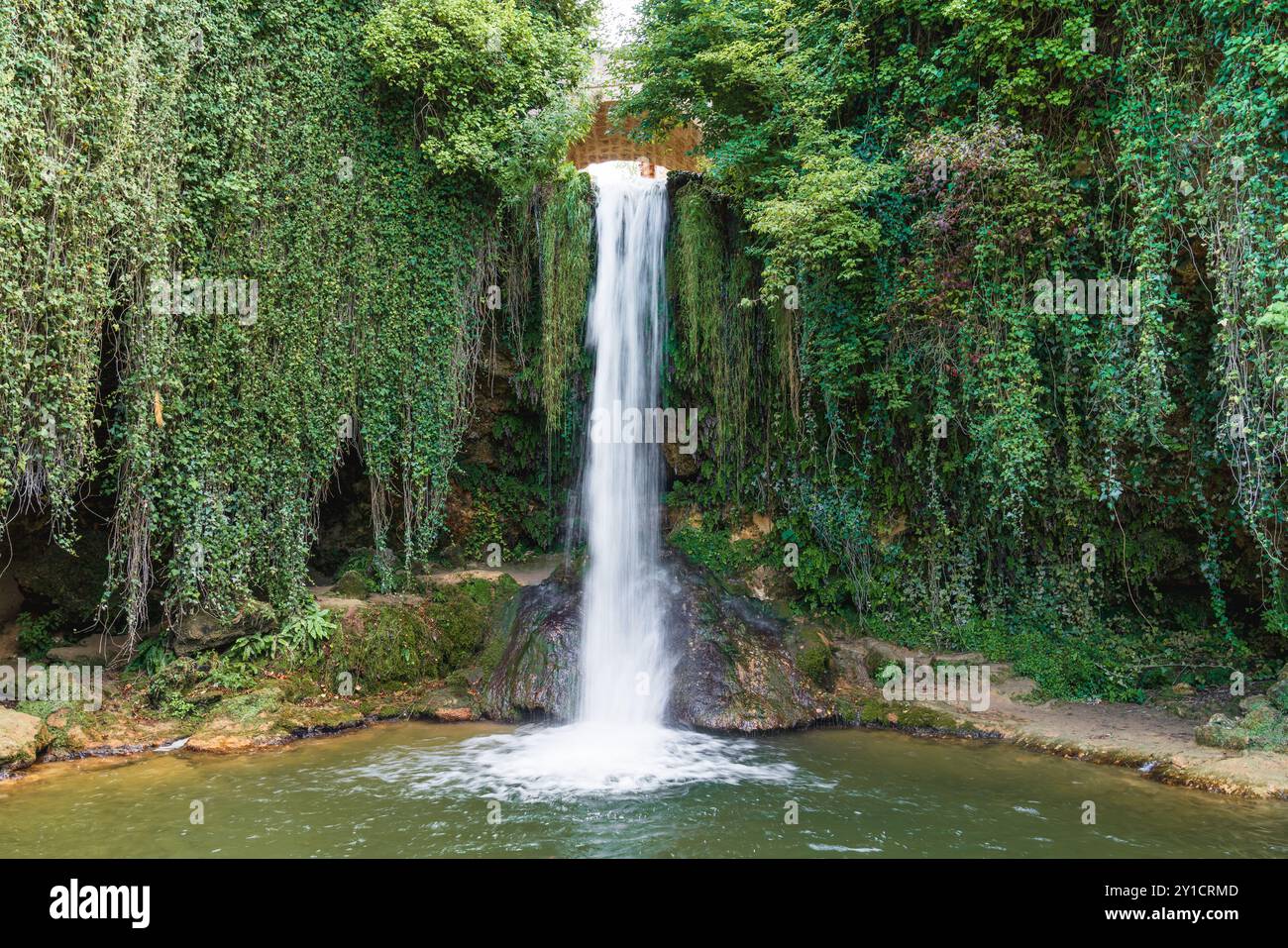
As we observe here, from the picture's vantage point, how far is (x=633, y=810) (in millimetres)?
6492

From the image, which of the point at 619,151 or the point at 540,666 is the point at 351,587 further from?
the point at 619,151

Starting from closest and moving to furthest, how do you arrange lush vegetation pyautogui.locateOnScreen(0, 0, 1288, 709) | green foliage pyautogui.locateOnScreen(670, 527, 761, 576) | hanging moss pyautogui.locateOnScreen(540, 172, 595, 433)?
lush vegetation pyautogui.locateOnScreen(0, 0, 1288, 709) → green foliage pyautogui.locateOnScreen(670, 527, 761, 576) → hanging moss pyautogui.locateOnScreen(540, 172, 595, 433)

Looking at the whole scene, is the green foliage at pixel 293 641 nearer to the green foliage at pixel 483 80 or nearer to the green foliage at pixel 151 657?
the green foliage at pixel 151 657

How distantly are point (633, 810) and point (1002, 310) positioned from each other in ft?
22.2

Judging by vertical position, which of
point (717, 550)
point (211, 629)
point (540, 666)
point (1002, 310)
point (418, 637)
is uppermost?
point (1002, 310)

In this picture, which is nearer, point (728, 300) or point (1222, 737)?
point (1222, 737)

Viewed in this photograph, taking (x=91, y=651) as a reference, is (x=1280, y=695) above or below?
above

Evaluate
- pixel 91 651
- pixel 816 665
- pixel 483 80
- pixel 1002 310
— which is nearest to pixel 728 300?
pixel 1002 310

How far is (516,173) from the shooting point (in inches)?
446

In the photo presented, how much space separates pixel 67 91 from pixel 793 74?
805cm

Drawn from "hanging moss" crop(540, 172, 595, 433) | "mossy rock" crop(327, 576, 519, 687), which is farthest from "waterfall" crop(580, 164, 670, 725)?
"mossy rock" crop(327, 576, 519, 687)

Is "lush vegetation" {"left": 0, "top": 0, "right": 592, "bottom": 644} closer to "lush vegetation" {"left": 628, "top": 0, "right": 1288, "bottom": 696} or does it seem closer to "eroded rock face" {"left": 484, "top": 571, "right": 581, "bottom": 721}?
"eroded rock face" {"left": 484, "top": 571, "right": 581, "bottom": 721}

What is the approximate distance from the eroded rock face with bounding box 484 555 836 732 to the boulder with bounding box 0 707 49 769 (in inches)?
171

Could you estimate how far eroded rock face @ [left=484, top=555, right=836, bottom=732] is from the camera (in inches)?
360
